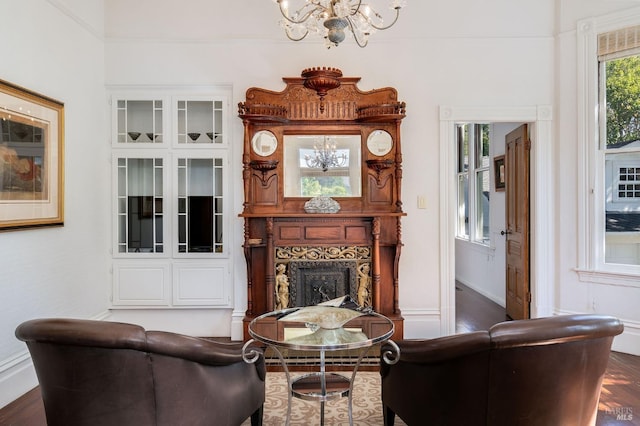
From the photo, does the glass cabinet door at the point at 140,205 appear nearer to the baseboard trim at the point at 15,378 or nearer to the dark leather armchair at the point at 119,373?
the baseboard trim at the point at 15,378

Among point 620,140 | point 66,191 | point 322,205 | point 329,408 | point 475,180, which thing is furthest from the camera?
point 475,180

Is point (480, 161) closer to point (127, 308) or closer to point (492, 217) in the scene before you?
point (492, 217)

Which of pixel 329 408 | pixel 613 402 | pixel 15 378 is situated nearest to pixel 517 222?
pixel 613 402

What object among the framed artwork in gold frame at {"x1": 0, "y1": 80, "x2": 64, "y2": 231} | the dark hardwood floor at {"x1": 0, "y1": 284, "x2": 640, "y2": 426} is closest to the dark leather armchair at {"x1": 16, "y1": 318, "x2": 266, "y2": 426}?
the dark hardwood floor at {"x1": 0, "y1": 284, "x2": 640, "y2": 426}

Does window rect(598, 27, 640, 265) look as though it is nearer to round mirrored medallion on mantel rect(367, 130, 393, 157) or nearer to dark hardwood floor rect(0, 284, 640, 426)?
dark hardwood floor rect(0, 284, 640, 426)

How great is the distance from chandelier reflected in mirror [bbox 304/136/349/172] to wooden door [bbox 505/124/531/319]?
196 cm

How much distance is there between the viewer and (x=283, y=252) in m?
3.80

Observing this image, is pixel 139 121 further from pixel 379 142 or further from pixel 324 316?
pixel 324 316

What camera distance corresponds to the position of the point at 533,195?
159 inches

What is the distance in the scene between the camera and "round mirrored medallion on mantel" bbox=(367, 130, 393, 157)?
12.9 feet

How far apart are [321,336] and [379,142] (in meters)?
2.34


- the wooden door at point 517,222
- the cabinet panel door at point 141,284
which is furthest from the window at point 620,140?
the cabinet panel door at point 141,284

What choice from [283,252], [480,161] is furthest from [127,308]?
[480,161]

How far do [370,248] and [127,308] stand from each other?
2599mm
